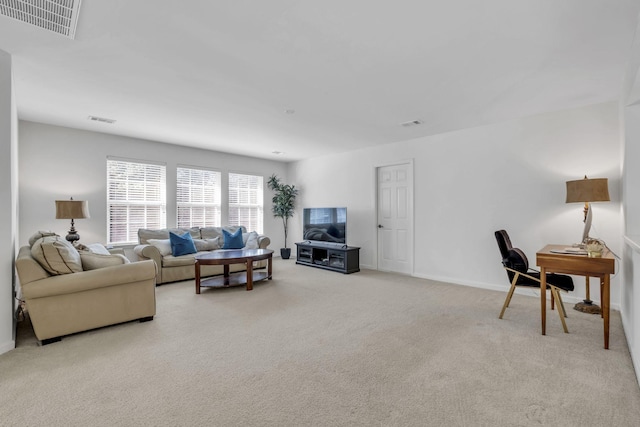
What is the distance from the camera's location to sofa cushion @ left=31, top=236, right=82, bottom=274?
8.73 ft

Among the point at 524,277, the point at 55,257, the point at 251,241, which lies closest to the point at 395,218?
the point at 524,277

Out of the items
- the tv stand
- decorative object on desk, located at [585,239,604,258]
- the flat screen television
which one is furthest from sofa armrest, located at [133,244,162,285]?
decorative object on desk, located at [585,239,604,258]

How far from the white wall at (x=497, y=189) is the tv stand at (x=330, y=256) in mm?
528

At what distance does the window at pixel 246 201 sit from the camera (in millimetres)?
6848

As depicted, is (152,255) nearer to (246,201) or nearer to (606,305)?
(246,201)

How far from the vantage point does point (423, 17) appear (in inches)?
81.4

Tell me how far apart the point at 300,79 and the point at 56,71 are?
2.29 meters

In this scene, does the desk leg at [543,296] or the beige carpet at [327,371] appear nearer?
the beige carpet at [327,371]

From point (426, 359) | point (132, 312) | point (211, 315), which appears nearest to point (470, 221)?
point (426, 359)

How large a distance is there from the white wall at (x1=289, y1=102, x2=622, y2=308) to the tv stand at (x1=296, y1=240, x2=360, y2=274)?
0.53 metres

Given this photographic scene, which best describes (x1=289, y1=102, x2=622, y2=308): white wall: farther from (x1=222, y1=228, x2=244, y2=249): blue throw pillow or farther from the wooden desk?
(x1=222, y1=228, x2=244, y2=249): blue throw pillow

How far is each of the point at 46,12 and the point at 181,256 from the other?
3682 mm

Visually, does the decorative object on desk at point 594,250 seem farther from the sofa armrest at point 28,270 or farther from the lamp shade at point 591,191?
the sofa armrest at point 28,270

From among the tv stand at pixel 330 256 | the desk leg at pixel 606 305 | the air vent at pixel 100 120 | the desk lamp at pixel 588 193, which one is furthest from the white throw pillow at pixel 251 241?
the desk leg at pixel 606 305
